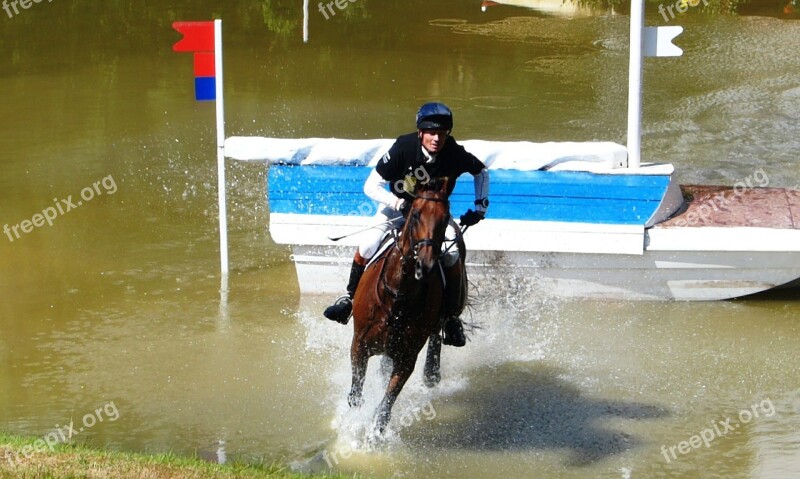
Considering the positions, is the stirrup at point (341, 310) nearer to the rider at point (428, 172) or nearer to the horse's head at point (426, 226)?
the rider at point (428, 172)

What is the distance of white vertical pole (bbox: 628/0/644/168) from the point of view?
991cm

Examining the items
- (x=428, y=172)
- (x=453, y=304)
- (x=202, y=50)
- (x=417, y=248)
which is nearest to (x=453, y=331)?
(x=453, y=304)

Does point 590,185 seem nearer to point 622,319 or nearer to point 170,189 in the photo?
point 622,319

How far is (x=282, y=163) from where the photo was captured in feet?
33.4

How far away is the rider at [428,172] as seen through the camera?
7066mm

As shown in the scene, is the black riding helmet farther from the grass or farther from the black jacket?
the grass

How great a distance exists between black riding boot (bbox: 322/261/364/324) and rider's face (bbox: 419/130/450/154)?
104cm

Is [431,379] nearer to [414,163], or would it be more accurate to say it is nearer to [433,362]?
[433,362]

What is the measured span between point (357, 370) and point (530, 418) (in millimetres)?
1359

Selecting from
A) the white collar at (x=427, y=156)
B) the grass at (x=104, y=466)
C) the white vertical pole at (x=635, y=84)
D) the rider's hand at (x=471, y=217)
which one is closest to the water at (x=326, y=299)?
the grass at (x=104, y=466)

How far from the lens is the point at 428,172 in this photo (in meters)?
7.25

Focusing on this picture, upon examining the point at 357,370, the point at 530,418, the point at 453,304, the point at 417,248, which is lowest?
the point at 530,418

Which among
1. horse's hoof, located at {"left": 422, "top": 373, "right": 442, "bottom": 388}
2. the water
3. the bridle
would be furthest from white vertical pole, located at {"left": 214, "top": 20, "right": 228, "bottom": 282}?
the bridle

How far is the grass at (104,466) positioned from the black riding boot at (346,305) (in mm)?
1143
